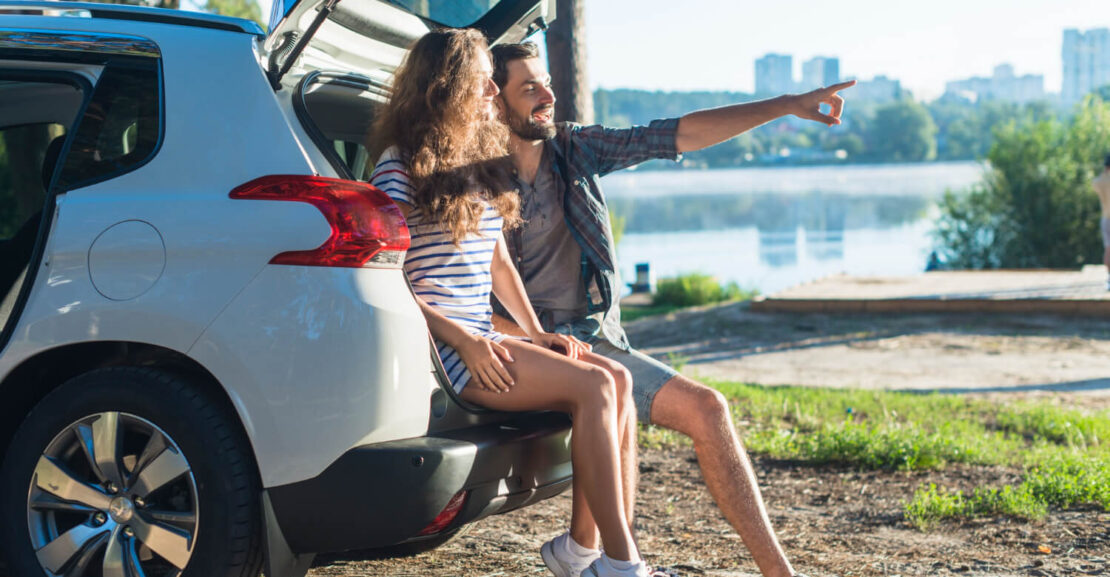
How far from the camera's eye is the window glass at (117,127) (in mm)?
2963

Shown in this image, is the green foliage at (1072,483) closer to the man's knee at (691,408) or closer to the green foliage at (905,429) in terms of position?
the green foliage at (905,429)

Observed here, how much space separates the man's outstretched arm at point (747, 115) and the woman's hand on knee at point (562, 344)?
809mm

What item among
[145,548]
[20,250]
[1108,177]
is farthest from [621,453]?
[1108,177]

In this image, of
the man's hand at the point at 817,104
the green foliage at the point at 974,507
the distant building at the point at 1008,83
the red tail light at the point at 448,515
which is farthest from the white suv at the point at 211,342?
the distant building at the point at 1008,83

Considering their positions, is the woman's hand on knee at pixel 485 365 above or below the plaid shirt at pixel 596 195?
below

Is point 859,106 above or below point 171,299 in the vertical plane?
above

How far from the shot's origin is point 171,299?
2783 millimetres

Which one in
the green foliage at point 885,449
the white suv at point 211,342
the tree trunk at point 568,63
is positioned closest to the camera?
the white suv at point 211,342

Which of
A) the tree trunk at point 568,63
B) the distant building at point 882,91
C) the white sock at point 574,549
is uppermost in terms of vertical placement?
the distant building at point 882,91

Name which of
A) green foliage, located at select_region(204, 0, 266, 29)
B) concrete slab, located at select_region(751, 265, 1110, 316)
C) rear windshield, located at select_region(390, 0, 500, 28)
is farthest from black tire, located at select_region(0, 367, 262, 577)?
green foliage, located at select_region(204, 0, 266, 29)

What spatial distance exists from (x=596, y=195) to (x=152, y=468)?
173cm

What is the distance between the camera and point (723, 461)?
3.38 metres

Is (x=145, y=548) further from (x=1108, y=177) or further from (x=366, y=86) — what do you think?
(x=1108, y=177)

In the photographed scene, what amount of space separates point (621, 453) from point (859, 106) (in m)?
72.2
